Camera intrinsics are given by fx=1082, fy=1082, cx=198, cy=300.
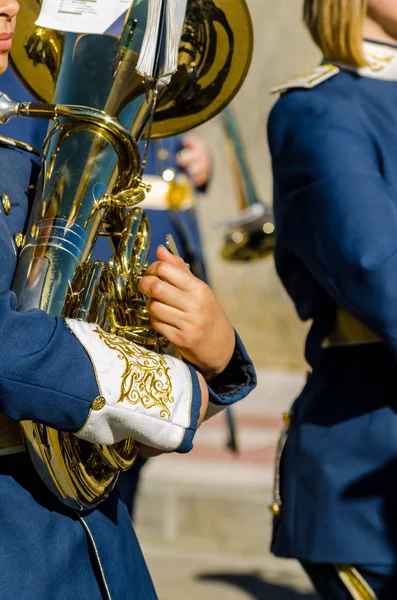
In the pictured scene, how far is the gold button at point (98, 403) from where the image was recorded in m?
1.30

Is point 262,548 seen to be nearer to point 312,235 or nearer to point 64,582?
point 312,235

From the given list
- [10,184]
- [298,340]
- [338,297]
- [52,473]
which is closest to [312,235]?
[338,297]

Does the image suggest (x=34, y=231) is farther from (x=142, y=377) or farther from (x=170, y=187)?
(x=170, y=187)

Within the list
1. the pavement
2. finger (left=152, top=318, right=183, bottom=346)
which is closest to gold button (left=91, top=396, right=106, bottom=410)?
finger (left=152, top=318, right=183, bottom=346)

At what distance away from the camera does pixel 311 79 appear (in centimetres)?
206

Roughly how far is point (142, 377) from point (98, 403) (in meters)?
0.07

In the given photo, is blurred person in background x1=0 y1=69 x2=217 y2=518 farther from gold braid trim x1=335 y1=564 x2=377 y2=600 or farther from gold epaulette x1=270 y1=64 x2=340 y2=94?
gold braid trim x1=335 y1=564 x2=377 y2=600

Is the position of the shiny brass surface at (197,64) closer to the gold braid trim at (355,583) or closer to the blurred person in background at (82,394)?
the blurred person in background at (82,394)

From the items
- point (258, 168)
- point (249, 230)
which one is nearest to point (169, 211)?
point (249, 230)

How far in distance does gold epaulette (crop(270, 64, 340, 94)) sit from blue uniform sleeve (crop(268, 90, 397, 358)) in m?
0.02

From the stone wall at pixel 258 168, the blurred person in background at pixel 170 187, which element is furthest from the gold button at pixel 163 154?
the stone wall at pixel 258 168

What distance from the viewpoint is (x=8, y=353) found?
1273mm

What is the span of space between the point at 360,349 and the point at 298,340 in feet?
25.1

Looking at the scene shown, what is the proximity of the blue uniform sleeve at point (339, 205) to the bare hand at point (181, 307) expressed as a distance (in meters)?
0.45
